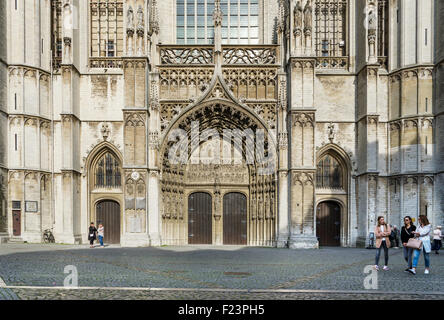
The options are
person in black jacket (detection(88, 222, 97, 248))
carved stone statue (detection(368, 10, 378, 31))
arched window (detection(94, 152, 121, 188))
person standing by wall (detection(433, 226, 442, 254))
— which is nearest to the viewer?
person standing by wall (detection(433, 226, 442, 254))

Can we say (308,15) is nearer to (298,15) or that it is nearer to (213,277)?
(298,15)

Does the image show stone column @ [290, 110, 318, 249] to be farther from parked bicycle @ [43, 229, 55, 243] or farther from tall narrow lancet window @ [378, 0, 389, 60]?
parked bicycle @ [43, 229, 55, 243]

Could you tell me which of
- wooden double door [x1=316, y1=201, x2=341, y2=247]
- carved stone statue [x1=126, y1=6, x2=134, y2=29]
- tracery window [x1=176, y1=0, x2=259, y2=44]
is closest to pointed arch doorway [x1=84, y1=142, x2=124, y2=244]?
carved stone statue [x1=126, y1=6, x2=134, y2=29]

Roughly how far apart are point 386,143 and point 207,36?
11.0 metres

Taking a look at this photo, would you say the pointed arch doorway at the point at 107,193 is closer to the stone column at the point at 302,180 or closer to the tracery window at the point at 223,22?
the tracery window at the point at 223,22

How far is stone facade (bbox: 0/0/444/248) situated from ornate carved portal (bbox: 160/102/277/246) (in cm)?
8

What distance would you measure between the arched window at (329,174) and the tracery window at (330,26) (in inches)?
218

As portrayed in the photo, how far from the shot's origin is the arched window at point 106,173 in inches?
957

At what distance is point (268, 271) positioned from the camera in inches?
490

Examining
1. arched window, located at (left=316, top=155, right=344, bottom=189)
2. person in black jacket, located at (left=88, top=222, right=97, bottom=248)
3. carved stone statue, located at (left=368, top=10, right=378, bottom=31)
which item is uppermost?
carved stone statue, located at (left=368, top=10, right=378, bottom=31)

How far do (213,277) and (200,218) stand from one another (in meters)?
14.1

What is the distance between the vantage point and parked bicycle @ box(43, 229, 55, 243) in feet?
Result: 74.6

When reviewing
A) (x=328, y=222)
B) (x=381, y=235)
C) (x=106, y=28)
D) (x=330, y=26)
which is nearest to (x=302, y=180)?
(x=328, y=222)
